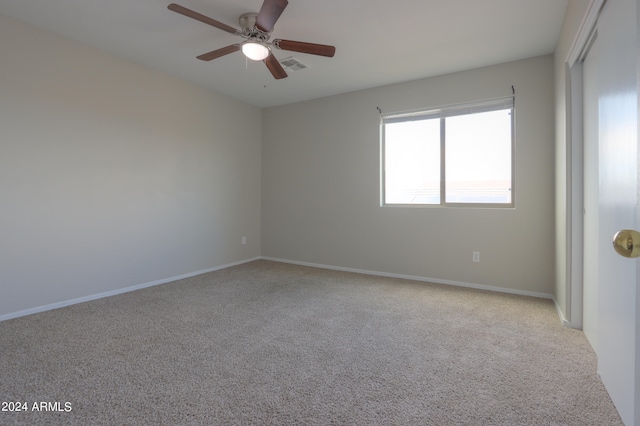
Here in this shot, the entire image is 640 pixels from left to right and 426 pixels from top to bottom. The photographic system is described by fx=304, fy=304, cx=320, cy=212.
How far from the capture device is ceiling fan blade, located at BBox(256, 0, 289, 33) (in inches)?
76.7

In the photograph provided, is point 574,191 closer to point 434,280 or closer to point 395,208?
point 434,280

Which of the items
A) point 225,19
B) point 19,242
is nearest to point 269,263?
point 19,242

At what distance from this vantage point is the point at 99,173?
316 cm

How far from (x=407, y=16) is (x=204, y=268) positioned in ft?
12.5

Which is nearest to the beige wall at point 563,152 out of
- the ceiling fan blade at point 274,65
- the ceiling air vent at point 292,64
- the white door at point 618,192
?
the white door at point 618,192

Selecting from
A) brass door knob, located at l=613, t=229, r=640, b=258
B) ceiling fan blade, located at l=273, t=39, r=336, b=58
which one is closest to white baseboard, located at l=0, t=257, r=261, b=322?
ceiling fan blade, located at l=273, t=39, r=336, b=58

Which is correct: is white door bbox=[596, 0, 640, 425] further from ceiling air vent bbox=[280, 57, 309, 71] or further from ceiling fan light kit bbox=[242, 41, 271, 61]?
ceiling air vent bbox=[280, 57, 309, 71]

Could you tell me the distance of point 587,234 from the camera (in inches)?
88.0

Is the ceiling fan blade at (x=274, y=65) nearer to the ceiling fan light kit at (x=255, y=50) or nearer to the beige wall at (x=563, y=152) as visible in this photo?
the ceiling fan light kit at (x=255, y=50)

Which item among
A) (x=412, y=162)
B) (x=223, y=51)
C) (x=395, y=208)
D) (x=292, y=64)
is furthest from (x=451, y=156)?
(x=223, y=51)

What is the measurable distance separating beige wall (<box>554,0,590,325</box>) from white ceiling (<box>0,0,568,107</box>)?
204 millimetres

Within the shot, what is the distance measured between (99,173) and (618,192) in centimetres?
407

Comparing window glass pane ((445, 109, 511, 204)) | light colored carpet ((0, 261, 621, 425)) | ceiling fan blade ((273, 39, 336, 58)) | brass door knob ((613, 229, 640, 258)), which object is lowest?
light colored carpet ((0, 261, 621, 425))

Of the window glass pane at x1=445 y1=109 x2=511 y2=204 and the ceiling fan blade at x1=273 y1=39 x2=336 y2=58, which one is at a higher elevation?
the ceiling fan blade at x1=273 y1=39 x2=336 y2=58
